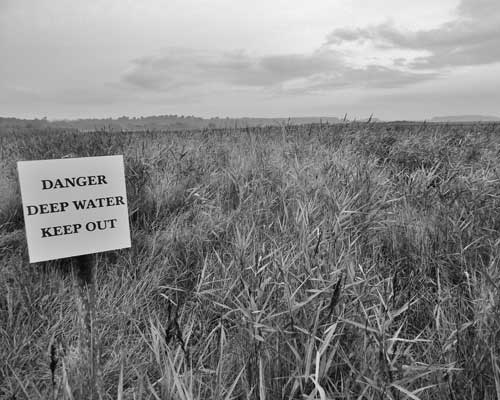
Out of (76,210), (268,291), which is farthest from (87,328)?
(268,291)

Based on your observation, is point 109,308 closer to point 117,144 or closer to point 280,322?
point 280,322

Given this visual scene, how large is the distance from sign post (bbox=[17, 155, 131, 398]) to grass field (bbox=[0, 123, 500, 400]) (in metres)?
0.25

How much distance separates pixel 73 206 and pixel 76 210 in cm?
2

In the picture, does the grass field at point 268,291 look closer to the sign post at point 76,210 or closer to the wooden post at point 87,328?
the wooden post at point 87,328

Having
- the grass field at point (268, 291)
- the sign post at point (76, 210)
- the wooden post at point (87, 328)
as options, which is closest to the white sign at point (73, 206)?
the sign post at point (76, 210)

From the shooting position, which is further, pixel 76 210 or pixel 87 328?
pixel 76 210

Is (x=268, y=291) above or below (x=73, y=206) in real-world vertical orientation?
below

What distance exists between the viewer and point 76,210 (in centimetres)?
153

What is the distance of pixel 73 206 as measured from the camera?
59.8 inches

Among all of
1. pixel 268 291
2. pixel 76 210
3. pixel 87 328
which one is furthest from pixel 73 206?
pixel 268 291

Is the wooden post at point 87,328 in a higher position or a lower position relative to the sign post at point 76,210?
lower

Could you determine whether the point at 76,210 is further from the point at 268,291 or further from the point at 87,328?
the point at 268,291

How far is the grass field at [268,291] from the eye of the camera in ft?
3.64

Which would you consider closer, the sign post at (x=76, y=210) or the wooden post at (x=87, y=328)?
the wooden post at (x=87, y=328)
